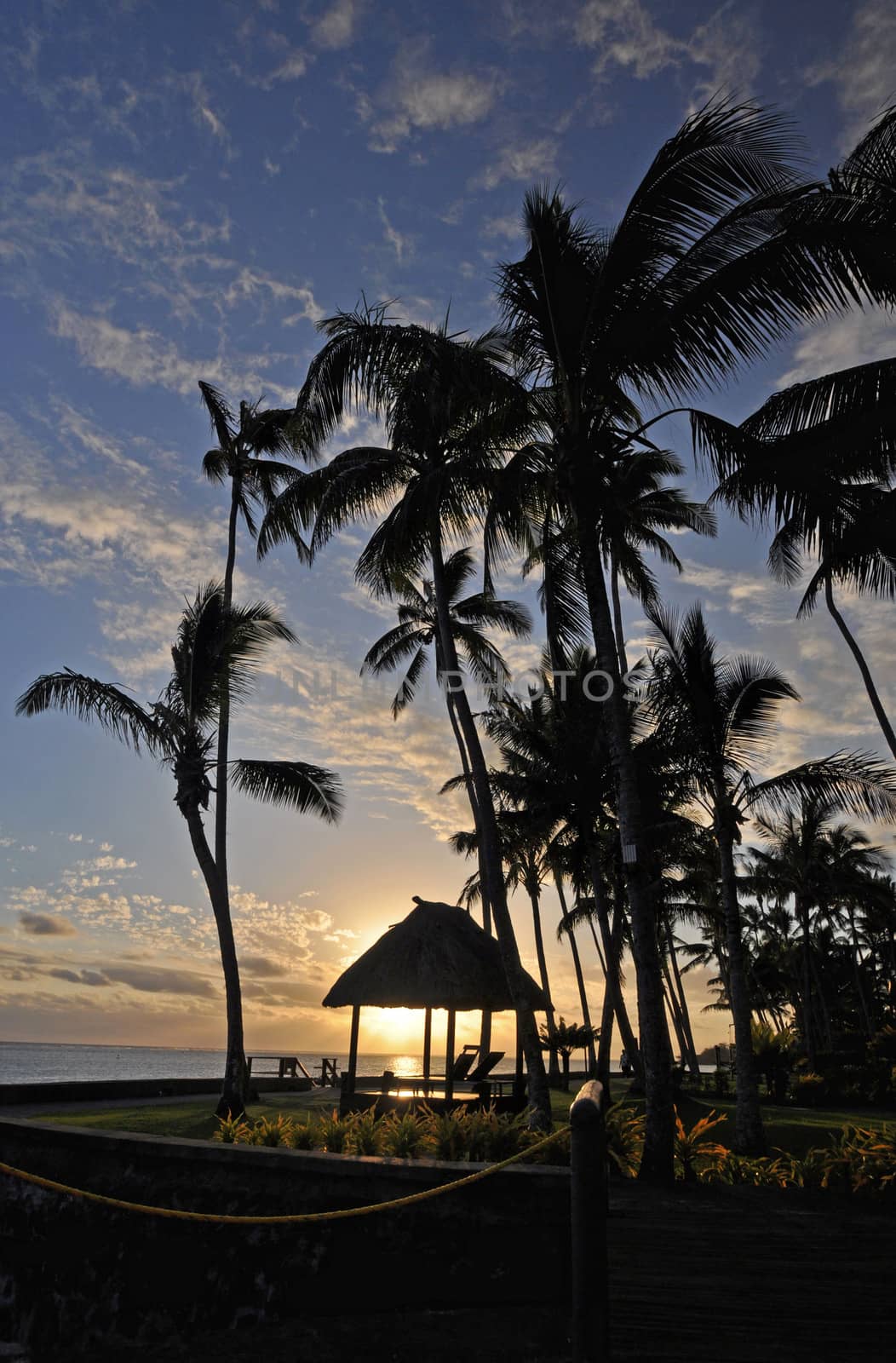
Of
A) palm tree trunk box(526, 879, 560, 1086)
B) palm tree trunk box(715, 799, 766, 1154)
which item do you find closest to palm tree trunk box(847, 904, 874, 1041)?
palm tree trunk box(526, 879, 560, 1086)

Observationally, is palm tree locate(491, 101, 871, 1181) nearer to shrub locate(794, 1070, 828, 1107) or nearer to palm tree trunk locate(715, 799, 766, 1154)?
palm tree trunk locate(715, 799, 766, 1154)

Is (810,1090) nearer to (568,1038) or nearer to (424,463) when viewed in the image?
(568,1038)

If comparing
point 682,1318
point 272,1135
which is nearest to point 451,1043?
point 272,1135

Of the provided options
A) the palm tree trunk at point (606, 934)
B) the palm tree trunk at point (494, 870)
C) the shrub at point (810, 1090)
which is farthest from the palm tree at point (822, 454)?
the shrub at point (810, 1090)

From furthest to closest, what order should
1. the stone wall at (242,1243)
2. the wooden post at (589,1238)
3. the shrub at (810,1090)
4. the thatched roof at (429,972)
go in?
the shrub at (810,1090), the thatched roof at (429,972), the stone wall at (242,1243), the wooden post at (589,1238)

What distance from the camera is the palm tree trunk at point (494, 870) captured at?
46.5 ft

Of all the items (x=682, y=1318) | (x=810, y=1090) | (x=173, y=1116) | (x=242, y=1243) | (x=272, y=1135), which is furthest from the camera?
(x=810, y=1090)

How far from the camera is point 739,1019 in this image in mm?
15336

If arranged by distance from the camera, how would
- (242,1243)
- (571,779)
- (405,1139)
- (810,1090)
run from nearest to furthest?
(242,1243)
(405,1139)
(571,779)
(810,1090)

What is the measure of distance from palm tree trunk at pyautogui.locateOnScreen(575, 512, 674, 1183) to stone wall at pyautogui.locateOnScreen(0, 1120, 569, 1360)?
3.52 metres

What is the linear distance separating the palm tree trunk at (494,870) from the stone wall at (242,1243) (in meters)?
8.22

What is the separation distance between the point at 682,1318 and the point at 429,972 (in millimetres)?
11261

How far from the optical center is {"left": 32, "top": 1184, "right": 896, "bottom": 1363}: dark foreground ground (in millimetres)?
4168

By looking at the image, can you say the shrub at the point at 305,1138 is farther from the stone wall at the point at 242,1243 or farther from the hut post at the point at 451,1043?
the hut post at the point at 451,1043
